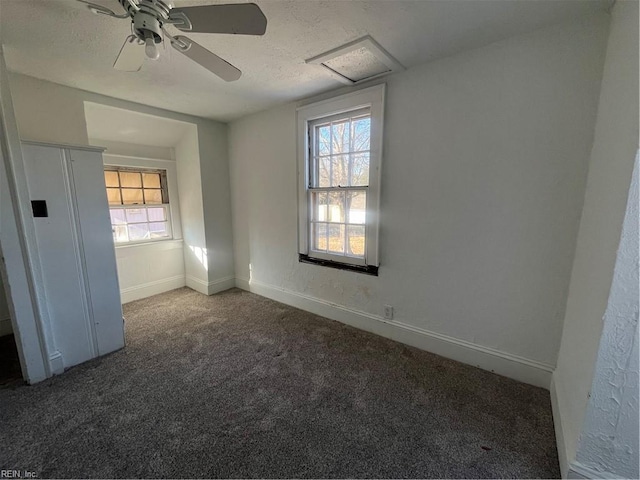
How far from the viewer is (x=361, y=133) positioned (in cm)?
236

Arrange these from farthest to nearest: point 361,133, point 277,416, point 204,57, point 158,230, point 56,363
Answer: point 158,230
point 361,133
point 56,363
point 277,416
point 204,57

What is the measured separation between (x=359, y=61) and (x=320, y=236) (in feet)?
5.24

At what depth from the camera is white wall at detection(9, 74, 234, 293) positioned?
212 cm

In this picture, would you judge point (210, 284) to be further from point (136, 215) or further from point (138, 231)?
point (136, 215)

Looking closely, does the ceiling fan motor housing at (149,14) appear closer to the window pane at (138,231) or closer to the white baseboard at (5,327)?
the window pane at (138,231)

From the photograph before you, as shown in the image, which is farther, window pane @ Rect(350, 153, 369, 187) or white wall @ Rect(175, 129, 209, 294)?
white wall @ Rect(175, 129, 209, 294)

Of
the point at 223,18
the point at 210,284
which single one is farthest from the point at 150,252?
the point at 223,18

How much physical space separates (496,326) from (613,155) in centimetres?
123

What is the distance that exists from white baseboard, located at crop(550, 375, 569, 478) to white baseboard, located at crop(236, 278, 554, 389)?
128 mm

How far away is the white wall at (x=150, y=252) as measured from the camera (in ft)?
10.2

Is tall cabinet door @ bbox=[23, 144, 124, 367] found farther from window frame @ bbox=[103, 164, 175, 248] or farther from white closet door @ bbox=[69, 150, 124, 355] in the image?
window frame @ bbox=[103, 164, 175, 248]

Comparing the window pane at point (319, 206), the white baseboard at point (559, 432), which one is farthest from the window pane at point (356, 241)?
the white baseboard at point (559, 432)

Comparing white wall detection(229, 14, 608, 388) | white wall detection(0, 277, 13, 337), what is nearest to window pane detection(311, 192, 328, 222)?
white wall detection(229, 14, 608, 388)

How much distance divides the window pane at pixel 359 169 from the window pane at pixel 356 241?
0.42 metres
